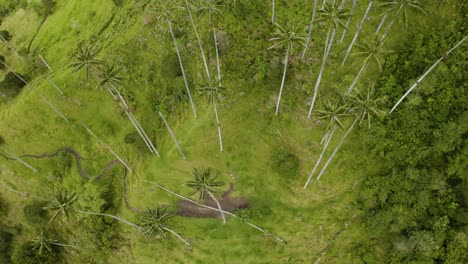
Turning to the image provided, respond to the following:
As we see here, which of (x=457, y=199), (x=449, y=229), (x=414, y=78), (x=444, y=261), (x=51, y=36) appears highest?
(x=51, y=36)

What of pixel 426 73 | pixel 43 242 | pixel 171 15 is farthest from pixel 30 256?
pixel 426 73

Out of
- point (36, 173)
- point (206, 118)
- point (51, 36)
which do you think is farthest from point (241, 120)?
point (51, 36)

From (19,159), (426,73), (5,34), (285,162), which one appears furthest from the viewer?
(5,34)

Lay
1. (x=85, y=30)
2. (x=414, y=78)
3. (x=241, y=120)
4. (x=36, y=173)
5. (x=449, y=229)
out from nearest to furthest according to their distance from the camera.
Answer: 1. (x=449, y=229)
2. (x=414, y=78)
3. (x=241, y=120)
4. (x=36, y=173)
5. (x=85, y=30)

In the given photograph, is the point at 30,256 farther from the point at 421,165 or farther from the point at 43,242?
the point at 421,165

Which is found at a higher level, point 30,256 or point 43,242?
point 43,242

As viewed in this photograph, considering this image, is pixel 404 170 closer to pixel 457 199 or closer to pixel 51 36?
pixel 457 199

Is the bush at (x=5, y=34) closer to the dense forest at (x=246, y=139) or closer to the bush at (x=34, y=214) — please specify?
the dense forest at (x=246, y=139)
